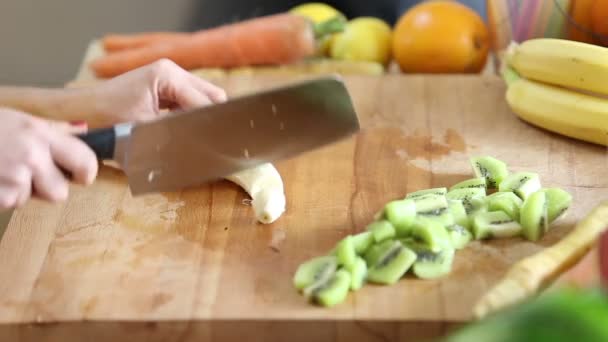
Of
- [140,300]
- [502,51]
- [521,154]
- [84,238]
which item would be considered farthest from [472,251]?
[502,51]

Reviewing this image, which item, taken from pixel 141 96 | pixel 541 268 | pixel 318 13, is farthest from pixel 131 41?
pixel 541 268

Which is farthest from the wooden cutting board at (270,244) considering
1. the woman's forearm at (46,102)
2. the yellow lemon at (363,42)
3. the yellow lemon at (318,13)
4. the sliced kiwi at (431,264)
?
the yellow lemon at (318,13)

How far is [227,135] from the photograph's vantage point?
116 centimetres

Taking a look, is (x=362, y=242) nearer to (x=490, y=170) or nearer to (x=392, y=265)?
(x=392, y=265)

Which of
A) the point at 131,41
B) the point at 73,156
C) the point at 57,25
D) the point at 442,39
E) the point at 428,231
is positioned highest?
the point at 73,156

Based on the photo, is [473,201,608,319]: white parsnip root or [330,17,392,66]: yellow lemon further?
[330,17,392,66]: yellow lemon

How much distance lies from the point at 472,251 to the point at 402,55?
2.46ft

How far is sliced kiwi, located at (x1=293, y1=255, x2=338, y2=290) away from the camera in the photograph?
1041 mm

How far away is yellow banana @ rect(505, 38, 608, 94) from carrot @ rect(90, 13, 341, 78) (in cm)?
50

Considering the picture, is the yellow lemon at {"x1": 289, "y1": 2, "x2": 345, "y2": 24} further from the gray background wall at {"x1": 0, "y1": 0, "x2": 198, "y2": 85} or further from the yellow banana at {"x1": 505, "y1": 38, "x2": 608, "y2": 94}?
the gray background wall at {"x1": 0, "y1": 0, "x2": 198, "y2": 85}

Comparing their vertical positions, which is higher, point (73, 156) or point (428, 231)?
point (73, 156)

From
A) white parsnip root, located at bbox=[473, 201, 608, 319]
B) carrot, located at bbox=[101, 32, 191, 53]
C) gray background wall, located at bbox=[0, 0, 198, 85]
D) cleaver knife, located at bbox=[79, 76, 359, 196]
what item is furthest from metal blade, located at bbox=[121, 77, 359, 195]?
gray background wall, located at bbox=[0, 0, 198, 85]

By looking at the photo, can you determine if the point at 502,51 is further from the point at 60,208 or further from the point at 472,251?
the point at 60,208

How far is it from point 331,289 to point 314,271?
0.06m
